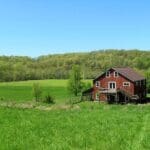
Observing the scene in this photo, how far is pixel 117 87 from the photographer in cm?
8131

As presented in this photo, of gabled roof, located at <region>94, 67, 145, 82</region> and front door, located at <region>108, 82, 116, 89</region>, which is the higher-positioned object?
gabled roof, located at <region>94, 67, 145, 82</region>

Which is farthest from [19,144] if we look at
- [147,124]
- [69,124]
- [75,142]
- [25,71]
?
[25,71]

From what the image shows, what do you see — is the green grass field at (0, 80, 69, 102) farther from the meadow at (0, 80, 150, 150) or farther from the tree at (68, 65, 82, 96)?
the meadow at (0, 80, 150, 150)

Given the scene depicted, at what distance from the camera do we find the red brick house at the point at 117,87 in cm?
7988

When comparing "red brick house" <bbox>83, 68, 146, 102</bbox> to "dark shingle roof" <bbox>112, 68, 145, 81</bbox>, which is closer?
"red brick house" <bbox>83, 68, 146, 102</bbox>

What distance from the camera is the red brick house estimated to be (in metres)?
79.9

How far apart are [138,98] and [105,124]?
151 feet

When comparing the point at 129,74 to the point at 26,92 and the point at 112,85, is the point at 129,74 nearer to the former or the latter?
the point at 112,85

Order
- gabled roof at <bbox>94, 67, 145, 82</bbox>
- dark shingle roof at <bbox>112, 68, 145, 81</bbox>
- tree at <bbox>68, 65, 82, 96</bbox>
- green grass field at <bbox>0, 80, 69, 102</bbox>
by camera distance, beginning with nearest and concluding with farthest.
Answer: gabled roof at <bbox>94, 67, 145, 82</bbox>
dark shingle roof at <bbox>112, 68, 145, 81</bbox>
green grass field at <bbox>0, 80, 69, 102</bbox>
tree at <bbox>68, 65, 82, 96</bbox>

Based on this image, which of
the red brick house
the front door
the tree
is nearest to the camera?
the red brick house

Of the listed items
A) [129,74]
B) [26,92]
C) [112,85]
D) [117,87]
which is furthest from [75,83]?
[26,92]

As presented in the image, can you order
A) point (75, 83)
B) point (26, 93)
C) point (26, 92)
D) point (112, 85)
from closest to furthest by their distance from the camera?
1. point (112, 85)
2. point (75, 83)
3. point (26, 93)
4. point (26, 92)

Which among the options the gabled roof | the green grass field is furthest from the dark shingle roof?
the green grass field

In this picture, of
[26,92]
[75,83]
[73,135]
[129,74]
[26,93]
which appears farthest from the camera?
[26,92]
